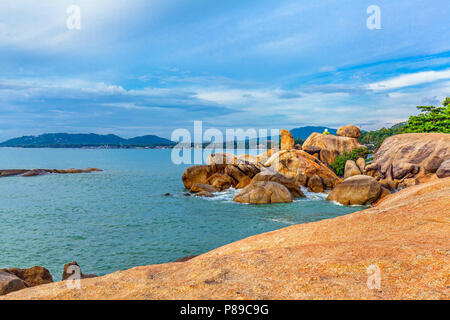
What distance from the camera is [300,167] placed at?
33406mm

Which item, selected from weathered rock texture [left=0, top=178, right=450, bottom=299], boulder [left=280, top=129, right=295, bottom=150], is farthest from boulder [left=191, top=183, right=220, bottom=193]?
weathered rock texture [left=0, top=178, right=450, bottom=299]

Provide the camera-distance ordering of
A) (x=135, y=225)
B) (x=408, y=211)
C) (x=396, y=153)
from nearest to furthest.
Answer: (x=408, y=211) < (x=135, y=225) < (x=396, y=153)

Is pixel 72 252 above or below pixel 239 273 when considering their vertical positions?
below

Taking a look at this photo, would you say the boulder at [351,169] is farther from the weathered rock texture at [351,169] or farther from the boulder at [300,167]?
the boulder at [300,167]

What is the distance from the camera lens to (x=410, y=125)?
1631 inches

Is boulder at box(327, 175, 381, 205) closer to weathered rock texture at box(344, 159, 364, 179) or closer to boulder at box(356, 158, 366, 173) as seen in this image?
weathered rock texture at box(344, 159, 364, 179)

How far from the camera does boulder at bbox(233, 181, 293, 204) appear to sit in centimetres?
2630

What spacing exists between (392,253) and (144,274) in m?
4.45

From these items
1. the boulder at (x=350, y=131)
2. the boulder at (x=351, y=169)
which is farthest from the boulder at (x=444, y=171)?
the boulder at (x=350, y=131)

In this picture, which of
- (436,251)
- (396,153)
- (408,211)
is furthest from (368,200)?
(436,251)

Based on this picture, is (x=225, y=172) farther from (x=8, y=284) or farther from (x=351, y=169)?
(x=8, y=284)

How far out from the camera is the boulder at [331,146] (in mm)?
42375
